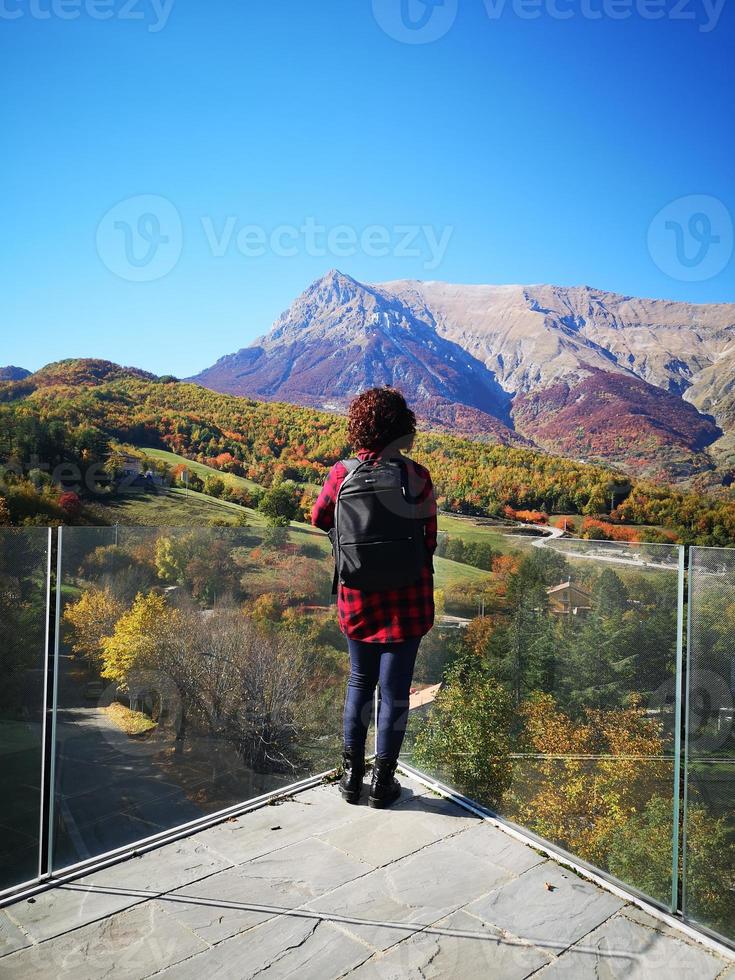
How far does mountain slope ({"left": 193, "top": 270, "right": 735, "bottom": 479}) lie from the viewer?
74.5 ft

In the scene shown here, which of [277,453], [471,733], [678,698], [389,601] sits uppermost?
[277,453]

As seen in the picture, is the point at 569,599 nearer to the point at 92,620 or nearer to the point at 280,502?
the point at 92,620

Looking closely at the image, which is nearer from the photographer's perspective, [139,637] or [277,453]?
[139,637]

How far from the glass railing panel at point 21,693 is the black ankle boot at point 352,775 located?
0.88 meters

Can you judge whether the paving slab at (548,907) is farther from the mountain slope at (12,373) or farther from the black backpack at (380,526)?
the mountain slope at (12,373)

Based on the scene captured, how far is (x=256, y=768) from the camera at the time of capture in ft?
7.24

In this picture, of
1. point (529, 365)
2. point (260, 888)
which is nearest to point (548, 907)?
point (260, 888)

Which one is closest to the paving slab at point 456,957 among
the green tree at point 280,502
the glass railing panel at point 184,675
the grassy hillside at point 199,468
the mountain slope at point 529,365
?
the glass railing panel at point 184,675

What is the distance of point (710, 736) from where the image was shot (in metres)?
1.59

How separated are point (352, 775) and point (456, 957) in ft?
2.55

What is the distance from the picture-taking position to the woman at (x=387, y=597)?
1.92 meters

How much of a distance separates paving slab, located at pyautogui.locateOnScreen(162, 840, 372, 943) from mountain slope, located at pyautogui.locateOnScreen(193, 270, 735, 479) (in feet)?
66.9

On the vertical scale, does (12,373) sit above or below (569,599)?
A: above

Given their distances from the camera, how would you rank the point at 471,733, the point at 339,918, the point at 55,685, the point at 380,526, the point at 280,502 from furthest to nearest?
the point at 280,502, the point at 471,733, the point at 380,526, the point at 55,685, the point at 339,918
